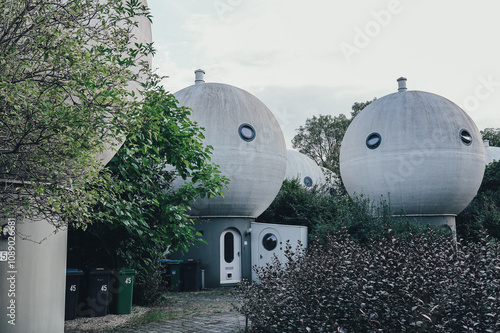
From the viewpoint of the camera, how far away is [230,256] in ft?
58.2

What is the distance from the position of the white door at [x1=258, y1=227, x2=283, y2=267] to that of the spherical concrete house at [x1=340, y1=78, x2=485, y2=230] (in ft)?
12.5

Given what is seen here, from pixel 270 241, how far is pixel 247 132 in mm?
4418

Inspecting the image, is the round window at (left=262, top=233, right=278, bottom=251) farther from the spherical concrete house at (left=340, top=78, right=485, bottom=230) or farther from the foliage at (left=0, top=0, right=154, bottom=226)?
the foliage at (left=0, top=0, right=154, bottom=226)

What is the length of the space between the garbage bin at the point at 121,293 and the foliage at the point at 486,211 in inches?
453

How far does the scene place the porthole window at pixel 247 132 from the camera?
1734cm

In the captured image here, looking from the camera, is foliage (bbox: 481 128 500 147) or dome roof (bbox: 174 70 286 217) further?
foliage (bbox: 481 128 500 147)

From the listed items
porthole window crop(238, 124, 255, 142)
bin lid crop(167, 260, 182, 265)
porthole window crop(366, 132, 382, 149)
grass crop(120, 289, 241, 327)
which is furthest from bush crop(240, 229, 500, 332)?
porthole window crop(366, 132, 382, 149)

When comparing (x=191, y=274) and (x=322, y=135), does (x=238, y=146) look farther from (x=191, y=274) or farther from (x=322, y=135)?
(x=322, y=135)

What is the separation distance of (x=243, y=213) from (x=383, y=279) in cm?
1268

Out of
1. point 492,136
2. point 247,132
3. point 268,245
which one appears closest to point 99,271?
point 268,245

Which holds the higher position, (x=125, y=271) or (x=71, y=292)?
(x=125, y=271)

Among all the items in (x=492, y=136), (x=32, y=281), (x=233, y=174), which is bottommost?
(x=32, y=281)

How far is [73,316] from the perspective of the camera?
1013cm

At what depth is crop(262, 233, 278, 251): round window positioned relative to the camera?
696 inches
